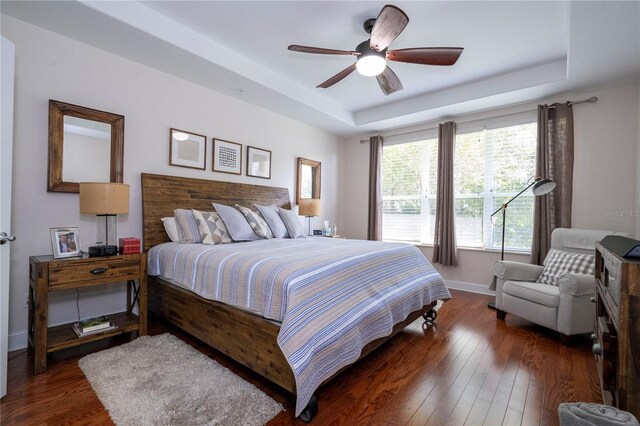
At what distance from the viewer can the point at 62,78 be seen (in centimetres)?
246

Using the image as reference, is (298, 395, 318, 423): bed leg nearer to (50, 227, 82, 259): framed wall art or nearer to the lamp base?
the lamp base

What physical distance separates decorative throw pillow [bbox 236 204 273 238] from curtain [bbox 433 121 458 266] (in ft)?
8.80

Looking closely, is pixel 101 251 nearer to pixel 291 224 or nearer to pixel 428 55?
pixel 291 224

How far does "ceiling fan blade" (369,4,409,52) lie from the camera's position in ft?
6.07

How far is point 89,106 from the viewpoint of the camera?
261 cm

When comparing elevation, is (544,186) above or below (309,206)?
above

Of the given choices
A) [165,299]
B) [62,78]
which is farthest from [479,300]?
[62,78]

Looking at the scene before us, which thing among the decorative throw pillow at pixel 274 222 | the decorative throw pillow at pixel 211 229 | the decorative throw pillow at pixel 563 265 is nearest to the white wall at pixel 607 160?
the decorative throw pillow at pixel 563 265

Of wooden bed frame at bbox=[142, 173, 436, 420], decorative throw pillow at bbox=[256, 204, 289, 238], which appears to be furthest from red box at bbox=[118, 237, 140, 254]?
decorative throw pillow at bbox=[256, 204, 289, 238]

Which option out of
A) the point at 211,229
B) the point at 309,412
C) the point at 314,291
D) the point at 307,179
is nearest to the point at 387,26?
the point at 314,291

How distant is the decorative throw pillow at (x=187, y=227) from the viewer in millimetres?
2848

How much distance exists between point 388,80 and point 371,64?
0.47 m

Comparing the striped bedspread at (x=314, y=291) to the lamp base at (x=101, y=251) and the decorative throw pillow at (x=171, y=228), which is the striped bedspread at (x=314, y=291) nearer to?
the decorative throw pillow at (x=171, y=228)

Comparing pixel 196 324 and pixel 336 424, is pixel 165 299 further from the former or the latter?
pixel 336 424
